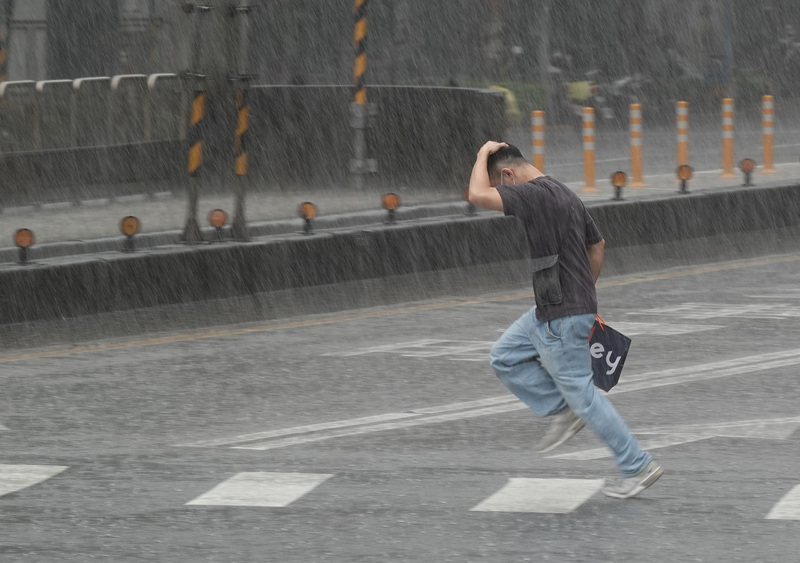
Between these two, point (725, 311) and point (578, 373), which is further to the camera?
point (725, 311)

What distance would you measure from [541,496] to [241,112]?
803cm

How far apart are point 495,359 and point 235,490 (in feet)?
4.03

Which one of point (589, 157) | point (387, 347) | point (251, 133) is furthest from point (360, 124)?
point (387, 347)

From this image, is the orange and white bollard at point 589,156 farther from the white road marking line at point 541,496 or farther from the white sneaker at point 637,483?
the white sneaker at point 637,483

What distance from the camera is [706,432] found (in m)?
8.73

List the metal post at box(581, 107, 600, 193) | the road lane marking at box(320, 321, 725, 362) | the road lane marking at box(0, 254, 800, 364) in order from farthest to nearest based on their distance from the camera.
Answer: the metal post at box(581, 107, 600, 193) → the road lane marking at box(0, 254, 800, 364) → the road lane marking at box(320, 321, 725, 362)

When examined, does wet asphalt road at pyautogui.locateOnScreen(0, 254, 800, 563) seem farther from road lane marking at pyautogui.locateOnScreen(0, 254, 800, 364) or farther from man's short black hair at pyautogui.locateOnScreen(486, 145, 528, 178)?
man's short black hair at pyautogui.locateOnScreen(486, 145, 528, 178)

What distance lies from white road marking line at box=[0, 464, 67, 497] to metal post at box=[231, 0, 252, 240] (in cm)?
607

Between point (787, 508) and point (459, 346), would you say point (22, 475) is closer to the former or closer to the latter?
point (787, 508)

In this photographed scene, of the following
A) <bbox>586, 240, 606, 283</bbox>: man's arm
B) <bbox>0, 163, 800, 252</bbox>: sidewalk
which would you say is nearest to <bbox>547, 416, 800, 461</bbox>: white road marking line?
<bbox>586, 240, 606, 283</bbox>: man's arm

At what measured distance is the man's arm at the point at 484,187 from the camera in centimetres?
733

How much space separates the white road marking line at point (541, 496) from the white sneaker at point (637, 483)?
0.44 feet

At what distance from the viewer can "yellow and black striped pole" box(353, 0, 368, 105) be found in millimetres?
21266

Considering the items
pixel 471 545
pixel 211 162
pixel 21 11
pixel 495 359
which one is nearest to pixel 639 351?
pixel 495 359
